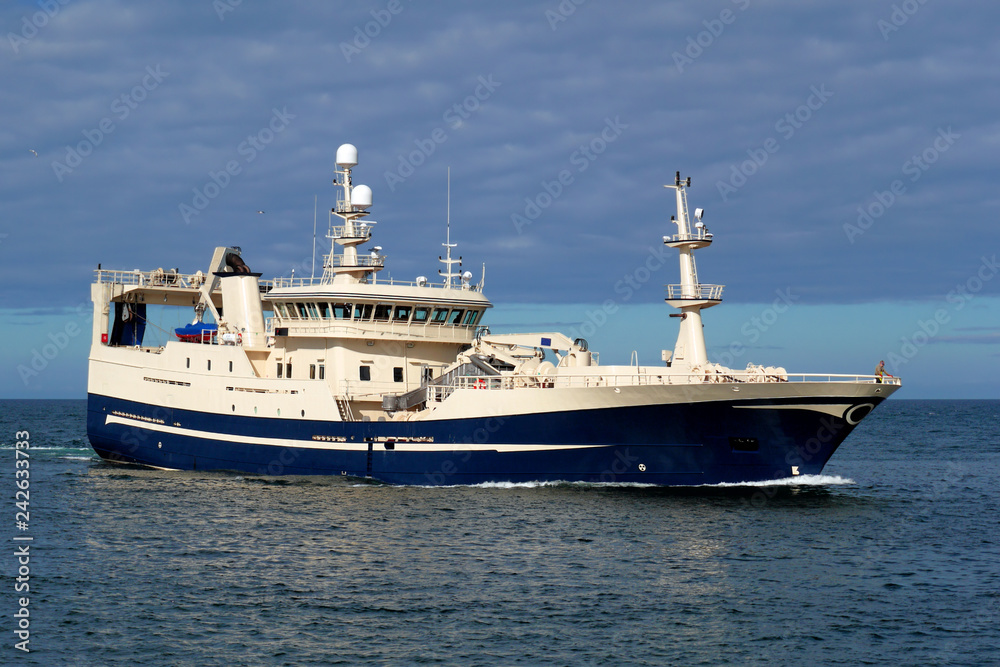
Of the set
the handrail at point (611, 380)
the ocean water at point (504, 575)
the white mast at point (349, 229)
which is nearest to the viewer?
the ocean water at point (504, 575)

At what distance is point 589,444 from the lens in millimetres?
29547

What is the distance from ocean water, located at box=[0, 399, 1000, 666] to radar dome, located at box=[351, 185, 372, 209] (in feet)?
34.2

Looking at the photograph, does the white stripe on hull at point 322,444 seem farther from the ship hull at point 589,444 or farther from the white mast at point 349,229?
the white mast at point 349,229

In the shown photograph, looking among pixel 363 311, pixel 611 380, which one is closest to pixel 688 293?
pixel 611 380

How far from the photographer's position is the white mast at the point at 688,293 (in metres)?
30.1

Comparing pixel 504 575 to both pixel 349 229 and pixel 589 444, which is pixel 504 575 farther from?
pixel 349 229

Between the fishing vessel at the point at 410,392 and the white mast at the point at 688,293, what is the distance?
0.20ft

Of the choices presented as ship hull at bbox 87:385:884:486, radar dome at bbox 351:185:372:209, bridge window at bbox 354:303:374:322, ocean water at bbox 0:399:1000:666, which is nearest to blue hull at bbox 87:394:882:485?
ship hull at bbox 87:385:884:486

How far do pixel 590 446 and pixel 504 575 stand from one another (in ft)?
29.7

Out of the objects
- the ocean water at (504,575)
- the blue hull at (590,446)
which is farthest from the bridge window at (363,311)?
the ocean water at (504,575)

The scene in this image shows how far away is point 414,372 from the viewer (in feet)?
115

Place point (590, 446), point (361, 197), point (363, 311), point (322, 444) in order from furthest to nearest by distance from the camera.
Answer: point (361, 197) → point (363, 311) → point (322, 444) → point (590, 446)

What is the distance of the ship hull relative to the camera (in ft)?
93.2

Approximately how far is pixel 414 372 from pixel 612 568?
1514cm
